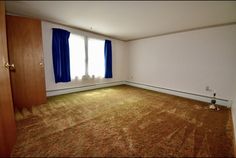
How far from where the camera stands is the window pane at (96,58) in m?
4.24

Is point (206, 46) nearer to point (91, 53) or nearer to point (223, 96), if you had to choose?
point (223, 96)

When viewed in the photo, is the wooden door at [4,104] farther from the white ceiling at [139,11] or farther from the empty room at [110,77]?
the white ceiling at [139,11]

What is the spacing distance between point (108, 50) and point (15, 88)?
3031mm

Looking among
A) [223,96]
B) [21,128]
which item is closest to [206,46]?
[223,96]

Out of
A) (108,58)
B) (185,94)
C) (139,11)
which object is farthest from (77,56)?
(185,94)

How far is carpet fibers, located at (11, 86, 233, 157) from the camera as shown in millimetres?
1454

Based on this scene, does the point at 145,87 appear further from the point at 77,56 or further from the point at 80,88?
the point at 77,56

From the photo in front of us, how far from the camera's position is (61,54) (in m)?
3.53

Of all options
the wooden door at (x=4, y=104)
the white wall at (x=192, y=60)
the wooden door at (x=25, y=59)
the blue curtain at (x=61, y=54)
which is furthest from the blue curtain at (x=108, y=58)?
the wooden door at (x=4, y=104)

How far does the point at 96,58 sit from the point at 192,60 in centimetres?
302

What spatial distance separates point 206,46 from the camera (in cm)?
314

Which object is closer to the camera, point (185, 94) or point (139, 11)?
point (139, 11)

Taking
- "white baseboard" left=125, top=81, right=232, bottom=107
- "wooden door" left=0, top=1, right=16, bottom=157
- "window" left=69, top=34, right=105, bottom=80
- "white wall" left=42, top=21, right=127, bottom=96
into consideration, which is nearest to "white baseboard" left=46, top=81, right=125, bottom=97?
"white wall" left=42, top=21, right=127, bottom=96

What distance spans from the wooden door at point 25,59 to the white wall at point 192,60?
3.44 meters
